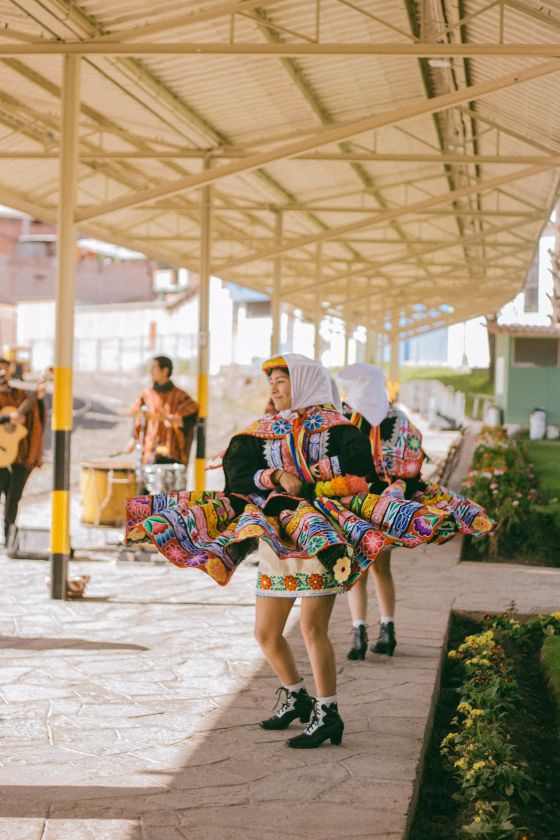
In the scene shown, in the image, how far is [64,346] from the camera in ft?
26.4

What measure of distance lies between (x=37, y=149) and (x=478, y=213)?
18.9ft

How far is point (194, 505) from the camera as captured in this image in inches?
186

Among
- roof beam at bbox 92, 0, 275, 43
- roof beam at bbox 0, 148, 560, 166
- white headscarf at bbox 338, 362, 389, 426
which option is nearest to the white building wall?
roof beam at bbox 0, 148, 560, 166

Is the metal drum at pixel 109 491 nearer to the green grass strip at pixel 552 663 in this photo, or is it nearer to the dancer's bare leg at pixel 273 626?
the green grass strip at pixel 552 663

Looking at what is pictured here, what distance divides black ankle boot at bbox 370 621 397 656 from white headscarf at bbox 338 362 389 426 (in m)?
1.05

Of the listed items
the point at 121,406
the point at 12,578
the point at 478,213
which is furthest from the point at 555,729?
the point at 121,406

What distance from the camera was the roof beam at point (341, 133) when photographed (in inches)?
300

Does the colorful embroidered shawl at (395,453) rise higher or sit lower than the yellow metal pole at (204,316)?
lower

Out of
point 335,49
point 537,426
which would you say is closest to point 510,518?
point 335,49

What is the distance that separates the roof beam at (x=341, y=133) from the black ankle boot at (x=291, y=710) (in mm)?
4069

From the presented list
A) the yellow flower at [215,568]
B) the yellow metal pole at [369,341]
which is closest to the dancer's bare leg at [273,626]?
the yellow flower at [215,568]

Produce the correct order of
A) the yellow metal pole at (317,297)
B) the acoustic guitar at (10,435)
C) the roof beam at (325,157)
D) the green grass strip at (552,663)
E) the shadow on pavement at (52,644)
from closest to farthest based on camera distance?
1. the green grass strip at (552,663)
2. the shadow on pavement at (52,644)
3. the acoustic guitar at (10,435)
4. the roof beam at (325,157)
5. the yellow metal pole at (317,297)

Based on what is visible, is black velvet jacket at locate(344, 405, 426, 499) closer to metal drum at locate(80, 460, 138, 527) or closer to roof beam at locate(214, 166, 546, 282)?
metal drum at locate(80, 460, 138, 527)

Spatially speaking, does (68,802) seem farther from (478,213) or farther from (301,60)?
(478,213)
